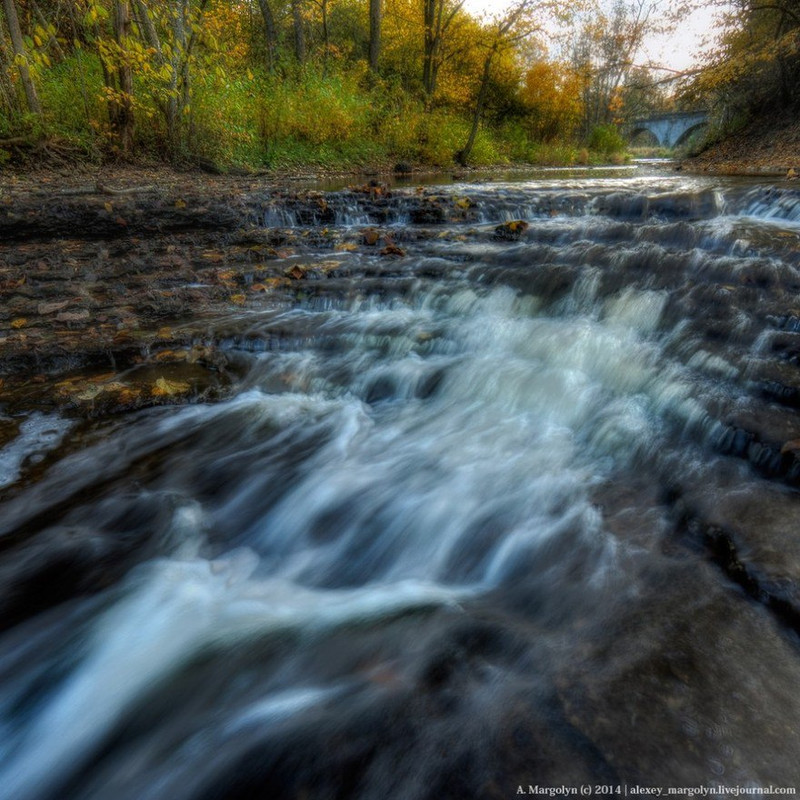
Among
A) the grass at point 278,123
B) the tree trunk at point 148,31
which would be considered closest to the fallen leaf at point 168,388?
the grass at point 278,123

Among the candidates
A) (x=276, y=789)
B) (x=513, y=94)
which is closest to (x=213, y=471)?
(x=276, y=789)

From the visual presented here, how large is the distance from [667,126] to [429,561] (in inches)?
2163

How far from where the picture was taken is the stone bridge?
42.0 meters

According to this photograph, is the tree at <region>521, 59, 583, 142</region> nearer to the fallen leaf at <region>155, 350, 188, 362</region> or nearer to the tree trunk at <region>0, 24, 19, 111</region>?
the tree trunk at <region>0, 24, 19, 111</region>

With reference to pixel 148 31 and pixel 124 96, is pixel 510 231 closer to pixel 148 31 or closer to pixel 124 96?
pixel 124 96

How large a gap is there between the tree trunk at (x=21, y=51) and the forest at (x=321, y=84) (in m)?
0.03

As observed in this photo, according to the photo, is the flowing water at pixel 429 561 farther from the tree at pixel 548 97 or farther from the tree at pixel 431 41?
the tree at pixel 548 97

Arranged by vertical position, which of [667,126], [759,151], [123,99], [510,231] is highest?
[667,126]

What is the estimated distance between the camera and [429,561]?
224 centimetres

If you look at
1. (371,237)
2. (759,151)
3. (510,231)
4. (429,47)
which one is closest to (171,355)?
(371,237)

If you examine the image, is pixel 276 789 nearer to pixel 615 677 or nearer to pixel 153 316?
pixel 615 677

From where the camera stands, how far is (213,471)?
2637 millimetres

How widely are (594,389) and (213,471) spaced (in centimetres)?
224

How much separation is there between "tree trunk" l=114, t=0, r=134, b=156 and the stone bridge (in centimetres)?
4279
